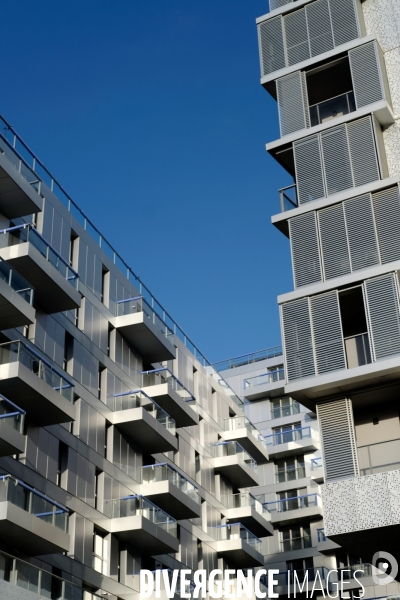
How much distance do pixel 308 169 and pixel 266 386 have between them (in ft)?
113

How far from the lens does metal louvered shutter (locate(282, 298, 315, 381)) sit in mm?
24656

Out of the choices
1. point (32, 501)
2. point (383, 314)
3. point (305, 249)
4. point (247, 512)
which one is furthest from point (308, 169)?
point (247, 512)

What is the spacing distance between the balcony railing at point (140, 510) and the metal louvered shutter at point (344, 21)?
18.4 meters

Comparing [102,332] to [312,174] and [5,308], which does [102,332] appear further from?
[312,174]

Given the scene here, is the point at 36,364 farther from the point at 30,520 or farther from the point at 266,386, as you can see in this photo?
the point at 266,386

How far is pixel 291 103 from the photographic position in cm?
2970

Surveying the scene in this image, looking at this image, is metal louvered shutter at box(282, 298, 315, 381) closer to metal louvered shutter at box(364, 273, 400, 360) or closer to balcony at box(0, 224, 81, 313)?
metal louvered shutter at box(364, 273, 400, 360)

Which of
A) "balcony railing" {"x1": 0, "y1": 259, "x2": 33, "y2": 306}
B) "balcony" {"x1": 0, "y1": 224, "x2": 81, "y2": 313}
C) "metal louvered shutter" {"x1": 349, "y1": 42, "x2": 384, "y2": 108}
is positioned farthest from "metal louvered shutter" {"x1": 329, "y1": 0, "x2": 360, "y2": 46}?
"balcony railing" {"x1": 0, "y1": 259, "x2": 33, "y2": 306}

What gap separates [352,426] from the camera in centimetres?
2361

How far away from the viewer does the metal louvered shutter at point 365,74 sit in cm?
2797

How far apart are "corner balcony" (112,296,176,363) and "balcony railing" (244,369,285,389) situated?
2203 cm

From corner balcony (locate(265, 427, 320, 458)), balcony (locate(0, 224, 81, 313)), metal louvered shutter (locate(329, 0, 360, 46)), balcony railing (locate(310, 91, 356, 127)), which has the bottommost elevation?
balcony (locate(0, 224, 81, 313))

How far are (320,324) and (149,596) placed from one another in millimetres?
14297

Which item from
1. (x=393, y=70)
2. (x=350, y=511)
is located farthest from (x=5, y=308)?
(x=393, y=70)
